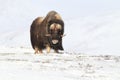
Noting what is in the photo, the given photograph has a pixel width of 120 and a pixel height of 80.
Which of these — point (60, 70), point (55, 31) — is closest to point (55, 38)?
point (55, 31)

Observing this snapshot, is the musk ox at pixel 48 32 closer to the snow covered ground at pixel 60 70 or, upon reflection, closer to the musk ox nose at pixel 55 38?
the musk ox nose at pixel 55 38

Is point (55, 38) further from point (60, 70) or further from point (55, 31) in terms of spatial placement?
point (60, 70)

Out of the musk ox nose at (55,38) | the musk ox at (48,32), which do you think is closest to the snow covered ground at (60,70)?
the musk ox nose at (55,38)

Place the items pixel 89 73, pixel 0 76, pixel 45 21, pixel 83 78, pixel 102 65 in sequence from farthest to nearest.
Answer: pixel 45 21 < pixel 102 65 < pixel 89 73 < pixel 83 78 < pixel 0 76

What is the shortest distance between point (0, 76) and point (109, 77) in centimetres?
405

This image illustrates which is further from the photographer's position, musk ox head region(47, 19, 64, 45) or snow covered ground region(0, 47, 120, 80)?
musk ox head region(47, 19, 64, 45)

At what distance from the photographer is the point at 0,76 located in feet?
68.0

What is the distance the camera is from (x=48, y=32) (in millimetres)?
37281

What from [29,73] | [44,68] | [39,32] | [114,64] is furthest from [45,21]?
[29,73]

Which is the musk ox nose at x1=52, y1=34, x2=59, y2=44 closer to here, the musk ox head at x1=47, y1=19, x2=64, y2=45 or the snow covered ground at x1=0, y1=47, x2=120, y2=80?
the musk ox head at x1=47, y1=19, x2=64, y2=45

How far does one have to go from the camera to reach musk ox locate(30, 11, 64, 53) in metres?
36.8

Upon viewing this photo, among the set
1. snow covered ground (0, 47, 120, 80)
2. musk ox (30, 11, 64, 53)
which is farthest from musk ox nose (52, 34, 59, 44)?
snow covered ground (0, 47, 120, 80)

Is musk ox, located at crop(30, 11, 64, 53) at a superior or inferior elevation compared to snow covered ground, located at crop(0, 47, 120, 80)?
inferior

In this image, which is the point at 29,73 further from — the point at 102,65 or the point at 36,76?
the point at 102,65
